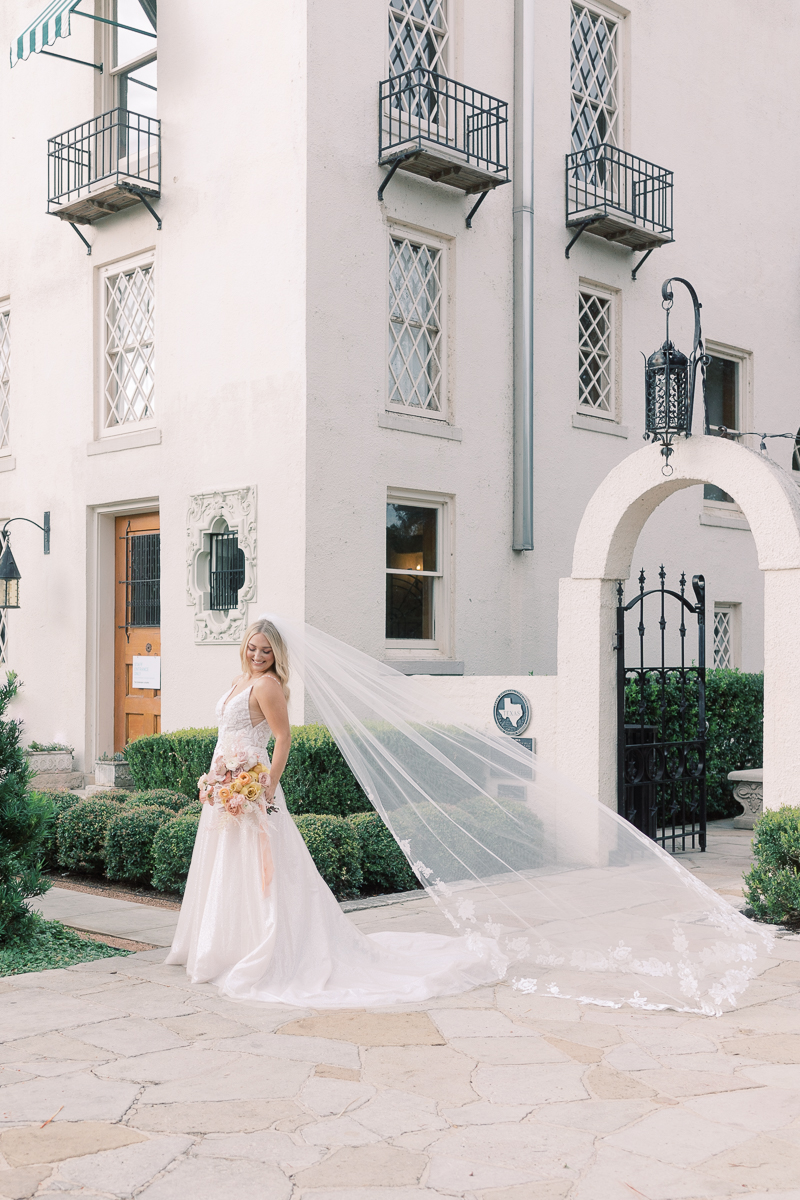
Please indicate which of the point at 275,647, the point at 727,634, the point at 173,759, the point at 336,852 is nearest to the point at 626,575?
the point at 336,852

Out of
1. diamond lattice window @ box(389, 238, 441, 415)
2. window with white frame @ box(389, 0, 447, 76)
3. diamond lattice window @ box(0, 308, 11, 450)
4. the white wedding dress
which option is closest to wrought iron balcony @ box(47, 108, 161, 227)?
diamond lattice window @ box(0, 308, 11, 450)

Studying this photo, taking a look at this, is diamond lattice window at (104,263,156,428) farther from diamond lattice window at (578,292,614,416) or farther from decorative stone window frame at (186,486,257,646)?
diamond lattice window at (578,292,614,416)

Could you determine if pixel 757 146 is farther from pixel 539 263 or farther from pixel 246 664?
pixel 246 664

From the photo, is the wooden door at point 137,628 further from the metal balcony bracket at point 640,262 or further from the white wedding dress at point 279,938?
the white wedding dress at point 279,938

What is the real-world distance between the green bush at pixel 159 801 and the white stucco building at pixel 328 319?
82.6 inches

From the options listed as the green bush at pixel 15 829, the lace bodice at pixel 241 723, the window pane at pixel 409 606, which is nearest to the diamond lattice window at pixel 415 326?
the window pane at pixel 409 606

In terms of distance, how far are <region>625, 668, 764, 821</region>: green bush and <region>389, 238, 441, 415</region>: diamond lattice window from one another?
3748 millimetres

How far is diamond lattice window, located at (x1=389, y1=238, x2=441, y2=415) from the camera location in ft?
39.5

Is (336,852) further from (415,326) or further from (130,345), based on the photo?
(130,345)

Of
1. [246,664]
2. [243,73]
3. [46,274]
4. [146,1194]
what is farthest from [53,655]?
[146,1194]

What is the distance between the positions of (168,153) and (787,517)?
25.6 ft

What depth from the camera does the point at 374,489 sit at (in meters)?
11.6

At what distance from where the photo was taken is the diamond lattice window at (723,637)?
15602 millimetres

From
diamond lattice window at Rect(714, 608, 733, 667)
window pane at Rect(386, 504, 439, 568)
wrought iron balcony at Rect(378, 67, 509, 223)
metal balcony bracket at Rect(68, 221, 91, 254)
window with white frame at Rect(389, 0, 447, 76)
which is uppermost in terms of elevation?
window with white frame at Rect(389, 0, 447, 76)
